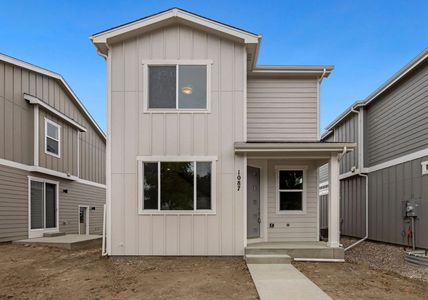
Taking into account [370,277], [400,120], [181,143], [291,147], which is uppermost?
[400,120]

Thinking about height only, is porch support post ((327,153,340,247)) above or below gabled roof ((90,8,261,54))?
below

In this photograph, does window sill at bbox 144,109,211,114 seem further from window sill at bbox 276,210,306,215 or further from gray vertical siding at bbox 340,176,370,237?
gray vertical siding at bbox 340,176,370,237

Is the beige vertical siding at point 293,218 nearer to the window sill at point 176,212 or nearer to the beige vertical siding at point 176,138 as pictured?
the beige vertical siding at point 176,138

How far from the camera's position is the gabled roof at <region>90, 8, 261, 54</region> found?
30.3ft

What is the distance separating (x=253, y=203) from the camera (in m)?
10.6

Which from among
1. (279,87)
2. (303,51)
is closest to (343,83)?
(303,51)

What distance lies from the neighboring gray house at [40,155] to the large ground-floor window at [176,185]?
5.57m

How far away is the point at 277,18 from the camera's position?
2298cm

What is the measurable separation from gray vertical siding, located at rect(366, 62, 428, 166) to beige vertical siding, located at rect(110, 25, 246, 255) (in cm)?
571

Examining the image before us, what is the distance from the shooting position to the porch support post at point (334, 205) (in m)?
9.20

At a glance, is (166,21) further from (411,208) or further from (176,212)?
(411,208)

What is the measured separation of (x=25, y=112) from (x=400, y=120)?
1270 cm

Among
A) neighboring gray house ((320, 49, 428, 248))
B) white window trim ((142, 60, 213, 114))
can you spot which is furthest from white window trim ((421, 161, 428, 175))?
white window trim ((142, 60, 213, 114))

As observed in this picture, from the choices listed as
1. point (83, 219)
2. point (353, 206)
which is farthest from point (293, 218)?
point (83, 219)
